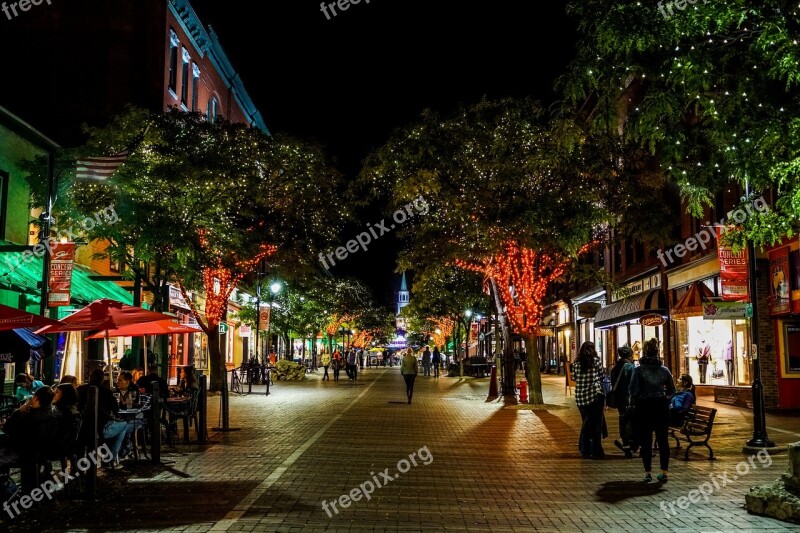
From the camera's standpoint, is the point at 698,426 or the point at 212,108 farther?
the point at 212,108

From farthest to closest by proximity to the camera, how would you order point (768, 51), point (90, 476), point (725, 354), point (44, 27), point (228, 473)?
point (44, 27) < point (725, 354) < point (228, 473) < point (768, 51) < point (90, 476)

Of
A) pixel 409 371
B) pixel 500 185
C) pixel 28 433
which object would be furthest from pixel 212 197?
pixel 28 433

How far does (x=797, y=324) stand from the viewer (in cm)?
1958

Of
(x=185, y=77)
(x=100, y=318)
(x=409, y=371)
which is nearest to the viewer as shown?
(x=100, y=318)

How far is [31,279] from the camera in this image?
18.8 m

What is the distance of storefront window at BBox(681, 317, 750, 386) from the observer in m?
22.2

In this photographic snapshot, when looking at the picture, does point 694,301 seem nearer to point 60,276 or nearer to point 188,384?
point 188,384

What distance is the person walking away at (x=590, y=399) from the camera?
11.7 metres

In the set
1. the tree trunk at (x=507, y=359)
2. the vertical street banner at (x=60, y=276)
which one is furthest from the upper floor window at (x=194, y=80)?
the vertical street banner at (x=60, y=276)

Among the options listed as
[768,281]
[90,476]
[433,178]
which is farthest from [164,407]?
[768,281]

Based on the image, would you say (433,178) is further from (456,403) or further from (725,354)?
(725,354)

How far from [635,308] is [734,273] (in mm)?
10146

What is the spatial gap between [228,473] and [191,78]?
28.3 metres

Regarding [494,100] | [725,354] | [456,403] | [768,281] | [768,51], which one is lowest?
[456,403]
